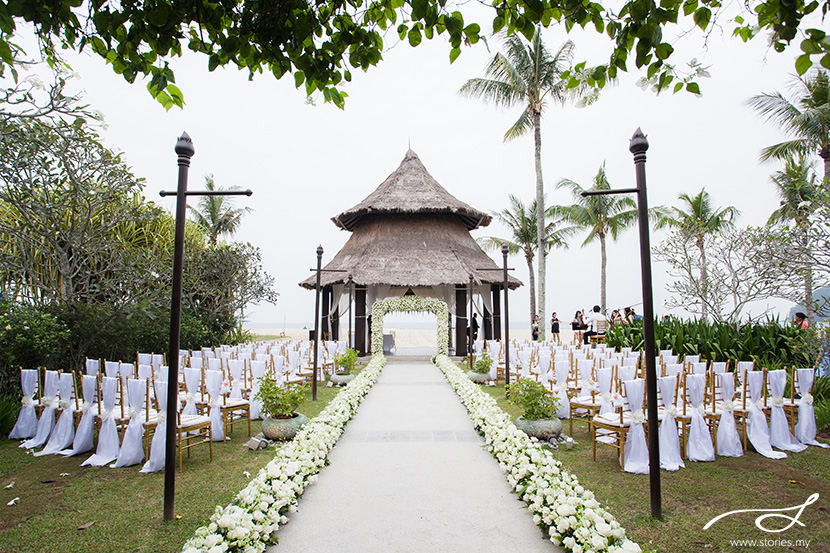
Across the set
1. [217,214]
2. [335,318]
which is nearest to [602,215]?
[335,318]

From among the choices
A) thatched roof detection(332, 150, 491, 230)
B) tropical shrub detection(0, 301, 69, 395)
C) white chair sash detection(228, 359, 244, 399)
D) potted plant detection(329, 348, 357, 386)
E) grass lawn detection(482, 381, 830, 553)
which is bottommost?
grass lawn detection(482, 381, 830, 553)

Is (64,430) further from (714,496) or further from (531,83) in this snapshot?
(531,83)

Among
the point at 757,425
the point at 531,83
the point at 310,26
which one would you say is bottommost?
the point at 757,425

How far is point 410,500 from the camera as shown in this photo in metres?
4.48

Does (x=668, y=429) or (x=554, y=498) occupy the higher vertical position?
(x=668, y=429)

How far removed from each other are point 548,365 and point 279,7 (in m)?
7.32

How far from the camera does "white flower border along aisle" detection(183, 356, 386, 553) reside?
3.31 metres

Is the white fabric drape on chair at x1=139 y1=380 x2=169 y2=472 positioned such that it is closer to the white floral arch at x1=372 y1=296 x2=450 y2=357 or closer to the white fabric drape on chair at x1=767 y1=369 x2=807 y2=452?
the white fabric drape on chair at x1=767 y1=369 x2=807 y2=452

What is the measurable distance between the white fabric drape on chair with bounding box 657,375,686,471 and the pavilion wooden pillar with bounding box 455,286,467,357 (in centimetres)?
1498

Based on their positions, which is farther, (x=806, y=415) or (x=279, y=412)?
(x=279, y=412)

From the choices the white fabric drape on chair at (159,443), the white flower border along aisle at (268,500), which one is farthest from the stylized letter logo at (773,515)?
the white fabric drape on chair at (159,443)

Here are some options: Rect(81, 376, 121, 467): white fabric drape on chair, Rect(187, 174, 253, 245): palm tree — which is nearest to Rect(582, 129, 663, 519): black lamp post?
Rect(81, 376, 121, 467): white fabric drape on chair

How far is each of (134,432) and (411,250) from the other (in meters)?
16.7

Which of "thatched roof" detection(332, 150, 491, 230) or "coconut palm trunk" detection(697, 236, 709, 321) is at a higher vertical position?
"thatched roof" detection(332, 150, 491, 230)
